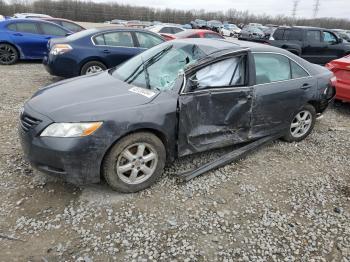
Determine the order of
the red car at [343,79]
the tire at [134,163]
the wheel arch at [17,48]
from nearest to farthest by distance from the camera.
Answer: the tire at [134,163]
the red car at [343,79]
the wheel arch at [17,48]

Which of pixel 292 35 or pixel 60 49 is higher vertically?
pixel 292 35

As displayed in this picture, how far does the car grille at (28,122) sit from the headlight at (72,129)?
20 centimetres

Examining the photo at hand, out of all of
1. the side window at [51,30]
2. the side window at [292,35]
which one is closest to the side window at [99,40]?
the side window at [51,30]

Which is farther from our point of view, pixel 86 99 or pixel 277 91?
pixel 277 91

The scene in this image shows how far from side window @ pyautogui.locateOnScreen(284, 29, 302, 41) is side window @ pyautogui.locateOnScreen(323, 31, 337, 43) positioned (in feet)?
3.47

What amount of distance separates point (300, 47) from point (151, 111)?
384 inches

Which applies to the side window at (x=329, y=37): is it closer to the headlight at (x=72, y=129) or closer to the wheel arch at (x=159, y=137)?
the wheel arch at (x=159, y=137)

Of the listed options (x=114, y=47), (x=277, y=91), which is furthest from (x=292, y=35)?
(x=277, y=91)

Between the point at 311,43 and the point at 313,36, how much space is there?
1.05 feet

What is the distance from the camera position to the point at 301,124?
489cm

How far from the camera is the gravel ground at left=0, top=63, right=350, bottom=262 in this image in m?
2.69

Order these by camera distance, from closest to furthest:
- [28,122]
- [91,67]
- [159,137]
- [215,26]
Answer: [28,122] → [159,137] → [91,67] → [215,26]

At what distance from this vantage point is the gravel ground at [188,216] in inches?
106

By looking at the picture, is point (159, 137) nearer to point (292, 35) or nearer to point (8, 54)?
point (8, 54)
